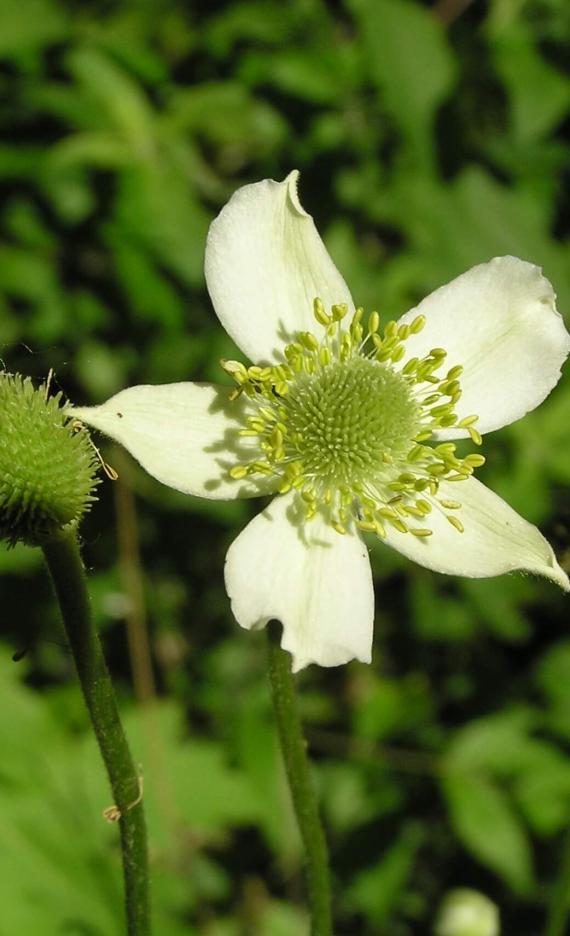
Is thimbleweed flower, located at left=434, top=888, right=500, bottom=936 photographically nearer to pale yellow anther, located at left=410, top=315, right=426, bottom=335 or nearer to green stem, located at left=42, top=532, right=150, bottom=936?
green stem, located at left=42, top=532, right=150, bottom=936

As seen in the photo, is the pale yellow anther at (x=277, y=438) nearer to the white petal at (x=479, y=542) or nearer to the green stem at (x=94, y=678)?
the white petal at (x=479, y=542)

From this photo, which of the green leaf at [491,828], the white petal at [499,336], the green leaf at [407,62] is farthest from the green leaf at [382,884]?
the green leaf at [407,62]

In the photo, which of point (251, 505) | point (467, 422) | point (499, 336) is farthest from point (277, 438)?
point (251, 505)

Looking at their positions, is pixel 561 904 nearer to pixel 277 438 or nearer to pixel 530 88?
pixel 277 438

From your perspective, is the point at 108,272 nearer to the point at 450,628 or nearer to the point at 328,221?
the point at 328,221

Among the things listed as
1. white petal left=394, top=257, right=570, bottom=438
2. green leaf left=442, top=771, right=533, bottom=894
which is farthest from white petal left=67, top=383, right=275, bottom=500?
green leaf left=442, top=771, right=533, bottom=894

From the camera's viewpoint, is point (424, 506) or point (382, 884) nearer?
point (424, 506)

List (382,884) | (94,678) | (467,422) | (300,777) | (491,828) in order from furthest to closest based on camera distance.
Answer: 1. (382,884)
2. (491,828)
3. (467,422)
4. (300,777)
5. (94,678)
